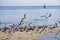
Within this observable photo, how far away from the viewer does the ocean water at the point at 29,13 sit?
1.72m

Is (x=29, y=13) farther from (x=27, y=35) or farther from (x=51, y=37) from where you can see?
(x=51, y=37)

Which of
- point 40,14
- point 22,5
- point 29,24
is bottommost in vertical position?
point 29,24

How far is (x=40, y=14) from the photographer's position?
1.74 meters

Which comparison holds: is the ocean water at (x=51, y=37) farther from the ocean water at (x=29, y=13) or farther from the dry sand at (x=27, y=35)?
the ocean water at (x=29, y=13)

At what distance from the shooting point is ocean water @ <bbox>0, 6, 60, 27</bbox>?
5.65 feet

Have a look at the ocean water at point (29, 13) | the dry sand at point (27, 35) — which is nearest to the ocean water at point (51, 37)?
the dry sand at point (27, 35)

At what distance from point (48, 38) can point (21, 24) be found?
0.38 meters

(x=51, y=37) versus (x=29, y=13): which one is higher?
(x=29, y=13)

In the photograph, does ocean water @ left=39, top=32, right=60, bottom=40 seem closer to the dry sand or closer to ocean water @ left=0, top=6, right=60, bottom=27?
the dry sand

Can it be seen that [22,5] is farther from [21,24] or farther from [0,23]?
[0,23]

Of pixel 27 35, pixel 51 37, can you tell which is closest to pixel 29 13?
pixel 27 35

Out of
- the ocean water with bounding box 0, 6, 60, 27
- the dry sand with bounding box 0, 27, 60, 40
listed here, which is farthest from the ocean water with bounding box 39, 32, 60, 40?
the ocean water with bounding box 0, 6, 60, 27

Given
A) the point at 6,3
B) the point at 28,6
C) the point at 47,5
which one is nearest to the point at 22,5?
the point at 28,6

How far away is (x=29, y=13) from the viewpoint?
5.71ft
